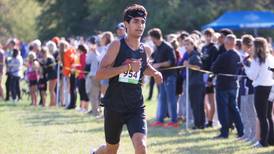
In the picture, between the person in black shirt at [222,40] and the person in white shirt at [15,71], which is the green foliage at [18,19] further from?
the person in black shirt at [222,40]

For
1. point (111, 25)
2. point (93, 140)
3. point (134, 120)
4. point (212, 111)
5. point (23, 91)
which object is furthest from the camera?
point (111, 25)

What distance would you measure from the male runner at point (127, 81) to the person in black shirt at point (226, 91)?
5561 mm

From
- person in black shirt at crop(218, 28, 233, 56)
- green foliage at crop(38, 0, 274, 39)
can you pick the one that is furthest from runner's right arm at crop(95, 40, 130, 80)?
green foliage at crop(38, 0, 274, 39)

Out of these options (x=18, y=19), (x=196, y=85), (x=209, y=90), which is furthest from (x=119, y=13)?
(x=196, y=85)

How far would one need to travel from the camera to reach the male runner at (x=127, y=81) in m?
8.36

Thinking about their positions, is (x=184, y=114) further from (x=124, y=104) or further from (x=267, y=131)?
(x=124, y=104)

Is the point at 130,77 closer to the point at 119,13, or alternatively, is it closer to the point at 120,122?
the point at 120,122

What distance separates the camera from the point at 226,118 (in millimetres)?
14109

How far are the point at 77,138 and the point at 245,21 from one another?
920 inches

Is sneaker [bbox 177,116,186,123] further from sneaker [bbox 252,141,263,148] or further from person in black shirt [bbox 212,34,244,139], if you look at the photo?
sneaker [bbox 252,141,263,148]

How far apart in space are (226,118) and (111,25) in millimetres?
40315

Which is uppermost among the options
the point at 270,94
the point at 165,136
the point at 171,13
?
the point at 171,13

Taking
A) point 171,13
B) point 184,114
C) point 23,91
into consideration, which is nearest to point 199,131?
point 184,114

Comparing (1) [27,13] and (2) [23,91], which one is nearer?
A: (2) [23,91]
